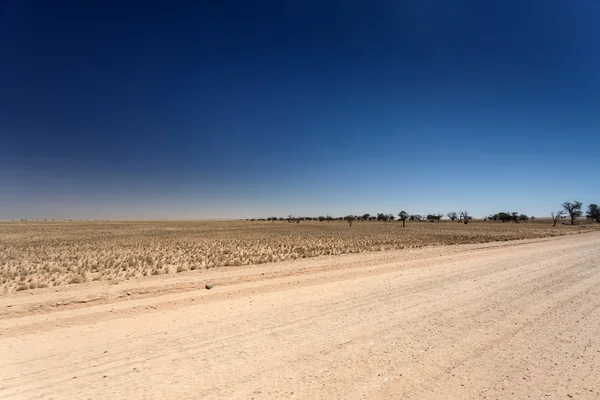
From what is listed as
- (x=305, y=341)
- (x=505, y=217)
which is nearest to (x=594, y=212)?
(x=505, y=217)

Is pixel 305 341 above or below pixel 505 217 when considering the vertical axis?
below

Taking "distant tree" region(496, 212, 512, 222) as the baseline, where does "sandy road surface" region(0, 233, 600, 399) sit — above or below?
below

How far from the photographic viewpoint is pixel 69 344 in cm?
614

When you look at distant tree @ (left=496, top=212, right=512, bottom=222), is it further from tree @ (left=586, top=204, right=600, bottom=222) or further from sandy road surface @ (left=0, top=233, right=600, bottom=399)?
sandy road surface @ (left=0, top=233, right=600, bottom=399)

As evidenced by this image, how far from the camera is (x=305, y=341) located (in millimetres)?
6199

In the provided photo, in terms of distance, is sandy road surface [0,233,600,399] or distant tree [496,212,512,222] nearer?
sandy road surface [0,233,600,399]

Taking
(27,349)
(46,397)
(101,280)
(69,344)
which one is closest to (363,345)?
(46,397)

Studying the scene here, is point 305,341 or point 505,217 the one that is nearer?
point 305,341

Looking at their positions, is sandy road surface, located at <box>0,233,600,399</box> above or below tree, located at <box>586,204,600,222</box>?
below

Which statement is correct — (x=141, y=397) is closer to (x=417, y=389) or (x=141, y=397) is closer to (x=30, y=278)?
(x=417, y=389)

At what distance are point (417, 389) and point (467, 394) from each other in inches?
24.8

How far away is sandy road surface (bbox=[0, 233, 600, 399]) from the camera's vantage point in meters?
4.57

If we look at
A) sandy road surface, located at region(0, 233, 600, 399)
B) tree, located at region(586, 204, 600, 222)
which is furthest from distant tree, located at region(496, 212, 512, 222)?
sandy road surface, located at region(0, 233, 600, 399)

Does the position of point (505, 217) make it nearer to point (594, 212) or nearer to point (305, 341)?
point (594, 212)
